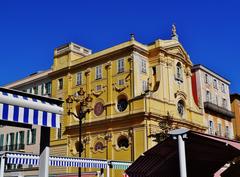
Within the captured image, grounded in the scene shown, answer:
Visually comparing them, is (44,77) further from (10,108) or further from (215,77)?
(10,108)

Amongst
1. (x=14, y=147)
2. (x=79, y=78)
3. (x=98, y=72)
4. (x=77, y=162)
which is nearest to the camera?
(x=77, y=162)

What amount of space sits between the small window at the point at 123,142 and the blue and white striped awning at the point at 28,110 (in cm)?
2763

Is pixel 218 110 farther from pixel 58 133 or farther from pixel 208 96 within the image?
pixel 58 133

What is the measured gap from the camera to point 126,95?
118 ft

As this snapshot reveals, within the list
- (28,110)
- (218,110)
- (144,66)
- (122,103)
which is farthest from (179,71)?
(28,110)

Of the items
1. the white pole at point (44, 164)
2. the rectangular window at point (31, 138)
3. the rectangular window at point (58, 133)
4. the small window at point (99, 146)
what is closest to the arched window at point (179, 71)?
the small window at point (99, 146)

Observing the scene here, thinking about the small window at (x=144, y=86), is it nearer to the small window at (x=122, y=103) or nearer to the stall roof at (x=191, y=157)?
the small window at (x=122, y=103)

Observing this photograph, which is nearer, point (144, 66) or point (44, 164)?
point (44, 164)

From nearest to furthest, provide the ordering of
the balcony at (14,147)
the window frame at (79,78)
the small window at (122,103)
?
1. the small window at (122,103)
2. the window frame at (79,78)
3. the balcony at (14,147)

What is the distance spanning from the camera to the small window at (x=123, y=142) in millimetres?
35000

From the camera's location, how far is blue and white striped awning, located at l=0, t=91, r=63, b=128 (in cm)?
682

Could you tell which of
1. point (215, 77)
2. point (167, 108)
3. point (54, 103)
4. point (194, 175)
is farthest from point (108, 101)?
point (54, 103)

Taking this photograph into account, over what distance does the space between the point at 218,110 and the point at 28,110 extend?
40.7m

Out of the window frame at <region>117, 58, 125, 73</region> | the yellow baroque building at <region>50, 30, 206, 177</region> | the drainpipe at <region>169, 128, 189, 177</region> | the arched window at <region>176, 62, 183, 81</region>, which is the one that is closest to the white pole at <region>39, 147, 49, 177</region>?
the drainpipe at <region>169, 128, 189, 177</region>
